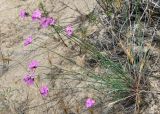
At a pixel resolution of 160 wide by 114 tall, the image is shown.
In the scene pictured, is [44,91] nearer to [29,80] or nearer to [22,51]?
[29,80]

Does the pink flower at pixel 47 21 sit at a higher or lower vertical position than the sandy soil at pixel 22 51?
higher

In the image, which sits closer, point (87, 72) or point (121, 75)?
point (121, 75)

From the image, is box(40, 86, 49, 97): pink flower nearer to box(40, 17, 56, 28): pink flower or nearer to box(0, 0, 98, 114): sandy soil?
box(0, 0, 98, 114): sandy soil

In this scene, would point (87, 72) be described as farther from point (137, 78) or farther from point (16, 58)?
point (16, 58)

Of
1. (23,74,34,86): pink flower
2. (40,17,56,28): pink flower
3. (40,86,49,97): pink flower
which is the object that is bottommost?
(40,86,49,97): pink flower

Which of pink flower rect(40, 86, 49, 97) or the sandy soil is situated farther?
the sandy soil

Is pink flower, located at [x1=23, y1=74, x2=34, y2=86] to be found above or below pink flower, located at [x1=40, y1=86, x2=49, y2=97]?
above

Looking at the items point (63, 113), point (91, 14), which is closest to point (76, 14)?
point (91, 14)

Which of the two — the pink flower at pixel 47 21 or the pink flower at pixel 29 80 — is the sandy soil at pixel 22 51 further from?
the pink flower at pixel 47 21

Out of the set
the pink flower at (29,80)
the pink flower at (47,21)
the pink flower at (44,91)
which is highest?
the pink flower at (47,21)

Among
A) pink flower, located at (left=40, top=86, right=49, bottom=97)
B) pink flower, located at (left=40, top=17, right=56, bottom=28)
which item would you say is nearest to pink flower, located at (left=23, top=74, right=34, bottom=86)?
pink flower, located at (left=40, top=86, right=49, bottom=97)

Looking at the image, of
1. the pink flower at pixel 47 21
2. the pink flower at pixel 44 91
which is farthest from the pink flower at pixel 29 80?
the pink flower at pixel 47 21
